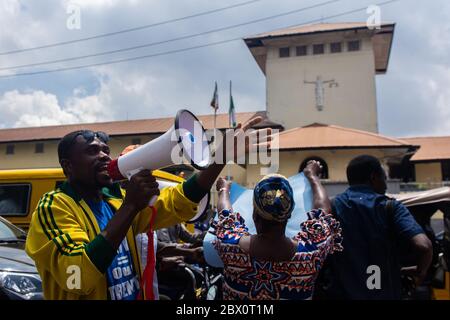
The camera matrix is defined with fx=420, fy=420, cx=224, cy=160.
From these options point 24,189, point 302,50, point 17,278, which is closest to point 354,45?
point 302,50

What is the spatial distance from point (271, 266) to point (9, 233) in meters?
3.51

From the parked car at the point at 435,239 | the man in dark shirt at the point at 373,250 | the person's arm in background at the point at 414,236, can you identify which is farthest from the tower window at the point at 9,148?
the person's arm in background at the point at 414,236

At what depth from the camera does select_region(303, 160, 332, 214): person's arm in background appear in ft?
7.84

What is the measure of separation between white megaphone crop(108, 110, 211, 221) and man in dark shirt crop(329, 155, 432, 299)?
48.2 inches

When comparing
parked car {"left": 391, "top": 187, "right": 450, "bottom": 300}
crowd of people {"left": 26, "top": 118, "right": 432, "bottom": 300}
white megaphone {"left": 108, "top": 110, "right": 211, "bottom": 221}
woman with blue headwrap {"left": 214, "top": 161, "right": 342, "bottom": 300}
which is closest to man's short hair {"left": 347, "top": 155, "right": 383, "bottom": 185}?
crowd of people {"left": 26, "top": 118, "right": 432, "bottom": 300}

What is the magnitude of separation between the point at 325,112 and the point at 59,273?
25410mm

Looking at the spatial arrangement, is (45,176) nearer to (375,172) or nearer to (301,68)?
(375,172)

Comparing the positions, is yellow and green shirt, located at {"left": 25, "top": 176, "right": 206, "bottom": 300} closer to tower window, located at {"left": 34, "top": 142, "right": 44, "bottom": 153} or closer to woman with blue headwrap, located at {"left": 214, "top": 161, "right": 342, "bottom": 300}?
woman with blue headwrap, located at {"left": 214, "top": 161, "right": 342, "bottom": 300}

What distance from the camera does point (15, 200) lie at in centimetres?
616

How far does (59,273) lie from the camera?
155cm

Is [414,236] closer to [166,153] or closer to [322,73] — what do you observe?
[166,153]
